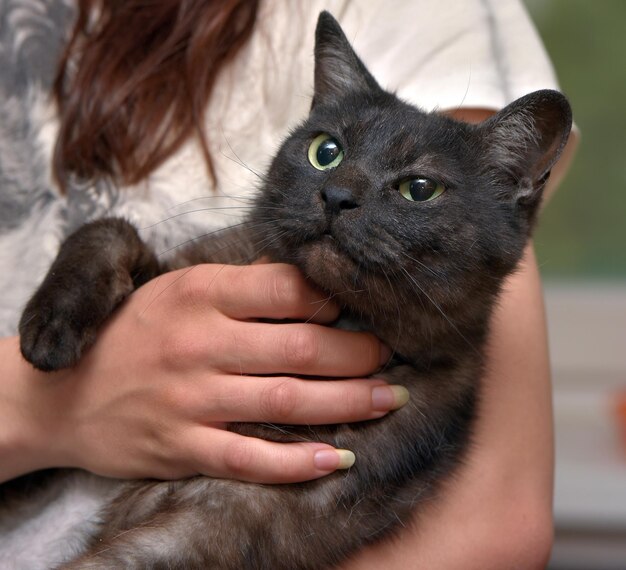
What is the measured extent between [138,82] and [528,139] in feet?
2.14

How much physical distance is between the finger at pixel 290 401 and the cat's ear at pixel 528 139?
0.35 m

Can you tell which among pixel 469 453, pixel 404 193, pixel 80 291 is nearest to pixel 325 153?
pixel 404 193

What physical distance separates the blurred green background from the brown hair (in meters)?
1.54

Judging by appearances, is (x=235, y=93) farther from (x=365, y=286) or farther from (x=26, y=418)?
(x=26, y=418)

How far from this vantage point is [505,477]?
3.71 feet

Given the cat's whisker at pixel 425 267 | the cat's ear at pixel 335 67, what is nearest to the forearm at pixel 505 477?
the cat's whisker at pixel 425 267

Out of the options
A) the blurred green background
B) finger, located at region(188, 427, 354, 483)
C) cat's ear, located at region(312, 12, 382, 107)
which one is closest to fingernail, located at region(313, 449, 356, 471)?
finger, located at region(188, 427, 354, 483)

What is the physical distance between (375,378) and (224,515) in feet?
0.91

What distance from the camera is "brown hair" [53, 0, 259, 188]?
125 centimetres

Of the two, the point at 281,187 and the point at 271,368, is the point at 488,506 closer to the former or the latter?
the point at 271,368

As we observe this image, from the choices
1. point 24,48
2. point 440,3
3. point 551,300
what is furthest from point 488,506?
point 551,300

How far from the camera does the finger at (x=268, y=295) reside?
3.32ft

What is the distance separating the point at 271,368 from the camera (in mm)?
1018

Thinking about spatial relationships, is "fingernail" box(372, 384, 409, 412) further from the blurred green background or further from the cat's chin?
the blurred green background
